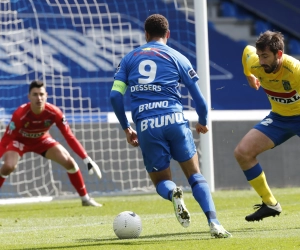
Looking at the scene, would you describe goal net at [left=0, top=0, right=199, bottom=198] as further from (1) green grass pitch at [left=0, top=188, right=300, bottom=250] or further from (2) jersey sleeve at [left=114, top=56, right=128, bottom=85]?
(2) jersey sleeve at [left=114, top=56, right=128, bottom=85]

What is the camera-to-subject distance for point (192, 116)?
12688 mm

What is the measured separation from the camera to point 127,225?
21.0ft

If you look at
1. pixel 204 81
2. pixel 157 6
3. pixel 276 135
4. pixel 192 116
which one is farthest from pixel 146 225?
pixel 157 6

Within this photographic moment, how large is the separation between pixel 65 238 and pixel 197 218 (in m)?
1.99

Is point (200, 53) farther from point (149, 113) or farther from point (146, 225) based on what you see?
point (149, 113)

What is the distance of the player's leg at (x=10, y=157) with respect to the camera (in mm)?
10469

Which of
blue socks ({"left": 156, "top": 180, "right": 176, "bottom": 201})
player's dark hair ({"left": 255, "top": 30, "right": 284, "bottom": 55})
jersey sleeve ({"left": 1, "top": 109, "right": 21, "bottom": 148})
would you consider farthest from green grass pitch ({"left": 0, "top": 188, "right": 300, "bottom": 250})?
player's dark hair ({"left": 255, "top": 30, "right": 284, "bottom": 55})

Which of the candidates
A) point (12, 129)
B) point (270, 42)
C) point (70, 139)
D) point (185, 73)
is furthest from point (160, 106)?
point (12, 129)

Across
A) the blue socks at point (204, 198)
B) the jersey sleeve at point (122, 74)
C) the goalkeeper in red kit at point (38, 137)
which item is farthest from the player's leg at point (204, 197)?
the goalkeeper in red kit at point (38, 137)

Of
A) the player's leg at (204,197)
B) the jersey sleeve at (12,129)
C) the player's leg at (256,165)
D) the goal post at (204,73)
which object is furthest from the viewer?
the goal post at (204,73)

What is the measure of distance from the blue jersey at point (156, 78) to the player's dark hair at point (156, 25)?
11 cm

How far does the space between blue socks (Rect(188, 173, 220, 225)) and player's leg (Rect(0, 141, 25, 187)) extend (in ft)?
15.8

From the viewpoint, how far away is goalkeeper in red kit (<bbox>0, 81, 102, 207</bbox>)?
10.3m

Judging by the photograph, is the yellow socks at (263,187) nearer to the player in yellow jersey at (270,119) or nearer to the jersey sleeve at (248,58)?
the player in yellow jersey at (270,119)
